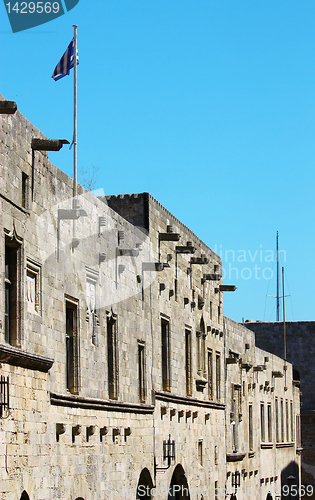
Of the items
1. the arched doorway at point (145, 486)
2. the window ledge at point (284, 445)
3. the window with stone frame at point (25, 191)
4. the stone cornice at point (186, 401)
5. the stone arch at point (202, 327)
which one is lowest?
the window ledge at point (284, 445)

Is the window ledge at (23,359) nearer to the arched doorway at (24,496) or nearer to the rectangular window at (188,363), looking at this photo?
the arched doorway at (24,496)

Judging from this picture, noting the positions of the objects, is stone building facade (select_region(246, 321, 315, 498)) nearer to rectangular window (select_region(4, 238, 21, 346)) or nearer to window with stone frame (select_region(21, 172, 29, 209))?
window with stone frame (select_region(21, 172, 29, 209))

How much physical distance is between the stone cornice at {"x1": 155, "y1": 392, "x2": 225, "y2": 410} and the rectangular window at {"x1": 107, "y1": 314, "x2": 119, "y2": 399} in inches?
118

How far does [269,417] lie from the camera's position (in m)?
40.5

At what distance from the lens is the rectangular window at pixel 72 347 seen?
52.9 ft

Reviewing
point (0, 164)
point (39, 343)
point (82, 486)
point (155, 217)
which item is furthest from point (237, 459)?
point (0, 164)

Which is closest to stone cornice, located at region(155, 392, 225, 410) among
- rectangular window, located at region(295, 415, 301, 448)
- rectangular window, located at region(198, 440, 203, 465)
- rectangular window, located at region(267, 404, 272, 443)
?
rectangular window, located at region(198, 440, 203, 465)

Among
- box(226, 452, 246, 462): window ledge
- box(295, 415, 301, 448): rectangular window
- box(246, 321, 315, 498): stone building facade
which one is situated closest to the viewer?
box(226, 452, 246, 462): window ledge

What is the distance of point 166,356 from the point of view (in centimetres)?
2317

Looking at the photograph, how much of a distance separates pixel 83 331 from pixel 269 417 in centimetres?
2536

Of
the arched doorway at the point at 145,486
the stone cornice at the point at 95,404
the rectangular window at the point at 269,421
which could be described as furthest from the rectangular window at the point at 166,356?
the rectangular window at the point at 269,421

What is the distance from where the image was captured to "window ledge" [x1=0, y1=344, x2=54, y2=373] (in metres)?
12.6

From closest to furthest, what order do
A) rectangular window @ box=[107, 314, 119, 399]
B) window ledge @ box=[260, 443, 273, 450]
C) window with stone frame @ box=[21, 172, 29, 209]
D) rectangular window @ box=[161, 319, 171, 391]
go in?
window with stone frame @ box=[21, 172, 29, 209] → rectangular window @ box=[107, 314, 119, 399] → rectangular window @ box=[161, 319, 171, 391] → window ledge @ box=[260, 443, 273, 450]

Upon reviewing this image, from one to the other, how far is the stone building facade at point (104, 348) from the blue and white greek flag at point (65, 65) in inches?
84.6
